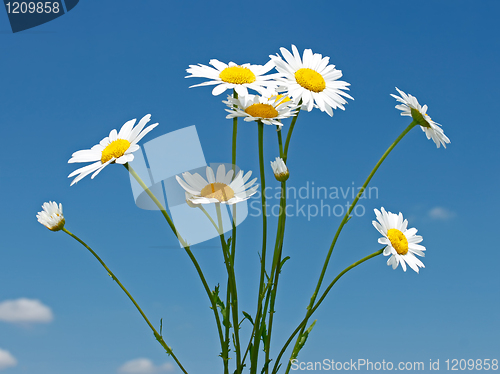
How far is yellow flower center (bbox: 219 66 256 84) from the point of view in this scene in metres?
1.76

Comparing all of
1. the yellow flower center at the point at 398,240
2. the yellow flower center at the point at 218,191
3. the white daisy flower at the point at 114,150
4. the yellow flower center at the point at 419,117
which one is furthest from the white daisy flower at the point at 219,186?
the yellow flower center at the point at 419,117

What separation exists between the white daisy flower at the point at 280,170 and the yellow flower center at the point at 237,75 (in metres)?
0.37

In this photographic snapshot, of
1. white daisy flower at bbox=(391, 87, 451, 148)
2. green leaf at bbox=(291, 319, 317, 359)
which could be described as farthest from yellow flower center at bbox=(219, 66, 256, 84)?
green leaf at bbox=(291, 319, 317, 359)

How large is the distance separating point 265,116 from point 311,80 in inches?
10.6

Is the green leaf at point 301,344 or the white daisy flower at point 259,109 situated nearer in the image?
the white daisy flower at point 259,109

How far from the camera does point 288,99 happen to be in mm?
1912

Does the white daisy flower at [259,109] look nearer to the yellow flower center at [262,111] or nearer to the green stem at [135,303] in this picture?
the yellow flower center at [262,111]

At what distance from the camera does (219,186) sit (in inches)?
67.9

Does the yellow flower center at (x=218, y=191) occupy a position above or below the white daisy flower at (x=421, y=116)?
below

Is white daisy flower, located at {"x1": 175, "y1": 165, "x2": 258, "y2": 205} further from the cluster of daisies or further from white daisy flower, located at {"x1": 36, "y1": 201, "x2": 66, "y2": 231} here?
white daisy flower, located at {"x1": 36, "y1": 201, "x2": 66, "y2": 231}

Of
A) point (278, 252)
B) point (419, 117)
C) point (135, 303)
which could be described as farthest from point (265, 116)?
point (135, 303)

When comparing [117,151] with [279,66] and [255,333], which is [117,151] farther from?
[255,333]

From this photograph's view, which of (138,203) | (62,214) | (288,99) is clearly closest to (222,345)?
(138,203)

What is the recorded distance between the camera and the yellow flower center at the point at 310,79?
5.82 ft
